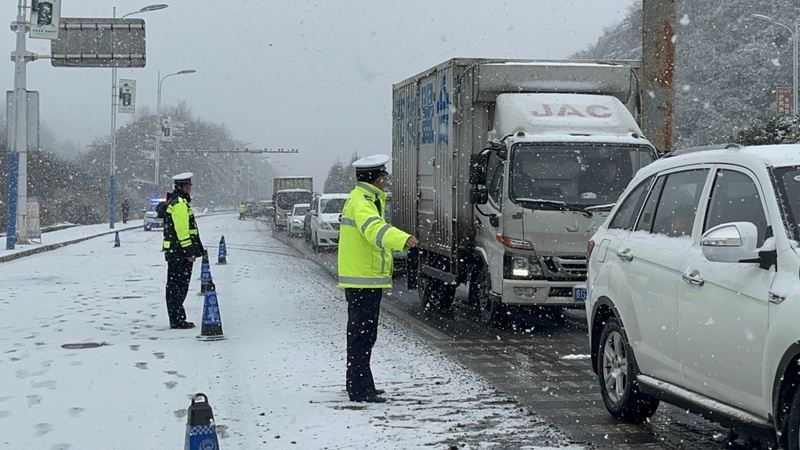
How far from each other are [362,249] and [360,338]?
27.2 inches

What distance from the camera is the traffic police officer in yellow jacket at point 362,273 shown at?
770cm

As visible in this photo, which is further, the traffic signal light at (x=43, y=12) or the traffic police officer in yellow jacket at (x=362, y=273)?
the traffic signal light at (x=43, y=12)

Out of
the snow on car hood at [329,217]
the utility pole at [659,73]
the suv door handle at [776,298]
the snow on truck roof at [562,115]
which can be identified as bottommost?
the snow on car hood at [329,217]

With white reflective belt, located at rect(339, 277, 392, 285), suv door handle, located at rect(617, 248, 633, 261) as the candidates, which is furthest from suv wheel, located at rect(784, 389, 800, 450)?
white reflective belt, located at rect(339, 277, 392, 285)

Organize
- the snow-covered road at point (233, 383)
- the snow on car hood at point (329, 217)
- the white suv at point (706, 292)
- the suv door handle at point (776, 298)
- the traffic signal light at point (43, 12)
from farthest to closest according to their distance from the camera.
A: the snow on car hood at point (329, 217) → the traffic signal light at point (43, 12) → the snow-covered road at point (233, 383) → the white suv at point (706, 292) → the suv door handle at point (776, 298)

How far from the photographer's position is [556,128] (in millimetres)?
11953

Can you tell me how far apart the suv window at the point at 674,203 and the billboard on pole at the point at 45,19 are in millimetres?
24670

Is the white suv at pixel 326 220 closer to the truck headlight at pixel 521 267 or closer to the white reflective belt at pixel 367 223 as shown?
the truck headlight at pixel 521 267

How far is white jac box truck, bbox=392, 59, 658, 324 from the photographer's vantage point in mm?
11422

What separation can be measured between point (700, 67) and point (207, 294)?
7762 cm

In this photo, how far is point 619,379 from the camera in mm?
7039

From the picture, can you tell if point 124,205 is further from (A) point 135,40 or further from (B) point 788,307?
(B) point 788,307

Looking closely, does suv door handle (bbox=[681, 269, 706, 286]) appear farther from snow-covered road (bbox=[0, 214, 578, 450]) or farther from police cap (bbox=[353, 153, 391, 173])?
police cap (bbox=[353, 153, 391, 173])

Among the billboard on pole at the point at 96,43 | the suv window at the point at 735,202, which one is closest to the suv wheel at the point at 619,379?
the suv window at the point at 735,202
